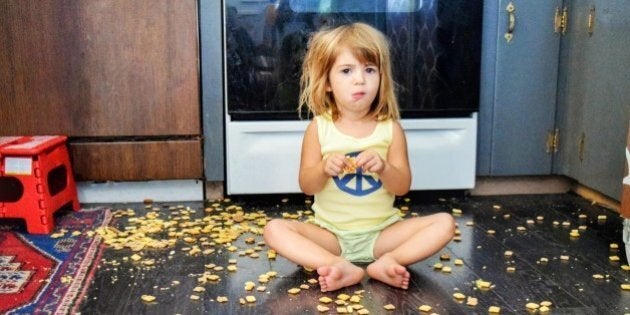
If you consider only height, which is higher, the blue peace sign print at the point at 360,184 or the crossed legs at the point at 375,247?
the blue peace sign print at the point at 360,184

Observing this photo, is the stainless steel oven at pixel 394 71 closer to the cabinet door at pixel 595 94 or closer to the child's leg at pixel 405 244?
the cabinet door at pixel 595 94

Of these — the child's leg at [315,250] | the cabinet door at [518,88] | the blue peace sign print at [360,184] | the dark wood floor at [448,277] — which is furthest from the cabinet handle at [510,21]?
the child's leg at [315,250]

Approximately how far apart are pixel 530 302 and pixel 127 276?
891 millimetres

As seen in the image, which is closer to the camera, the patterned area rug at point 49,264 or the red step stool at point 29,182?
the patterned area rug at point 49,264

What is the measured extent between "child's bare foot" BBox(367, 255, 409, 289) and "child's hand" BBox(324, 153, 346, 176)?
22 cm

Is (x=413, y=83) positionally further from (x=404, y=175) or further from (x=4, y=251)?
(x=4, y=251)

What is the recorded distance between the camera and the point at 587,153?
2258mm

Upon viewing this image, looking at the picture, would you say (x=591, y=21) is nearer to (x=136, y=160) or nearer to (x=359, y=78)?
(x=359, y=78)

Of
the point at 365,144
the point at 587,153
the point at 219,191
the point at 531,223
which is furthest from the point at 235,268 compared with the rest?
the point at 587,153

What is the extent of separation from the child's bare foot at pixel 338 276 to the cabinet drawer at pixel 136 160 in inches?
35.9

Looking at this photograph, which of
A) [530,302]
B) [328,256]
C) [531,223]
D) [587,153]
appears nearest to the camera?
[530,302]

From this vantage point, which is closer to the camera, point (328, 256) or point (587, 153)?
point (328, 256)

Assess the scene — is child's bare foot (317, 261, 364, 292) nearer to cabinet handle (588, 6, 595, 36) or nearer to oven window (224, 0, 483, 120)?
oven window (224, 0, 483, 120)

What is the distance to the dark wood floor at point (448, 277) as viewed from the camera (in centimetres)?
141
